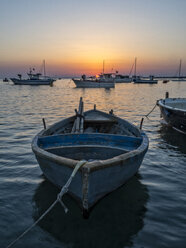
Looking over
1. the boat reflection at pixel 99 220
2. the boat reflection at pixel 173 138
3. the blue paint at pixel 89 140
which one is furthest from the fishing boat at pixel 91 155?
the boat reflection at pixel 173 138

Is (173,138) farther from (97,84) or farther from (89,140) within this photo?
(97,84)

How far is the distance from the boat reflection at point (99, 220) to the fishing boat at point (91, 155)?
445 mm

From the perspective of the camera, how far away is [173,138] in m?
10.4

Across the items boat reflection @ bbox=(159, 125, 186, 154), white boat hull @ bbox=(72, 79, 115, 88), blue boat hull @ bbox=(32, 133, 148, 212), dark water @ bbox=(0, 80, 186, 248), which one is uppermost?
white boat hull @ bbox=(72, 79, 115, 88)

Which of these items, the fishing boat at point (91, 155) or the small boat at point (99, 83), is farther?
the small boat at point (99, 83)

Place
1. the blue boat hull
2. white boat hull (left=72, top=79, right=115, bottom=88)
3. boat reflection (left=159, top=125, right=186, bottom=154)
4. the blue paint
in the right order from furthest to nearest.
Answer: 1. white boat hull (left=72, top=79, right=115, bottom=88)
2. boat reflection (left=159, top=125, right=186, bottom=154)
3. the blue paint
4. the blue boat hull

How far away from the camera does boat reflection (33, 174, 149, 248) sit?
11.8 feet

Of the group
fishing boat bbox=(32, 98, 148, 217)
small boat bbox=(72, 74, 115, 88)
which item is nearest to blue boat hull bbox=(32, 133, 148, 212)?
fishing boat bbox=(32, 98, 148, 217)

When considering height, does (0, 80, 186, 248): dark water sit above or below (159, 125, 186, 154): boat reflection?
below

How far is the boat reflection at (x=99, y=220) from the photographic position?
11.8 ft

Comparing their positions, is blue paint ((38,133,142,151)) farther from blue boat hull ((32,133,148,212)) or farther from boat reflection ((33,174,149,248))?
boat reflection ((33,174,149,248))

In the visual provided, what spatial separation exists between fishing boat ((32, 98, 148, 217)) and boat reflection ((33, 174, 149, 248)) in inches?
17.5

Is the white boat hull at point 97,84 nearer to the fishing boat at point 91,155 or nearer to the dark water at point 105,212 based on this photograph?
the fishing boat at point 91,155

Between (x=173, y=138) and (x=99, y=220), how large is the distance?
785cm
